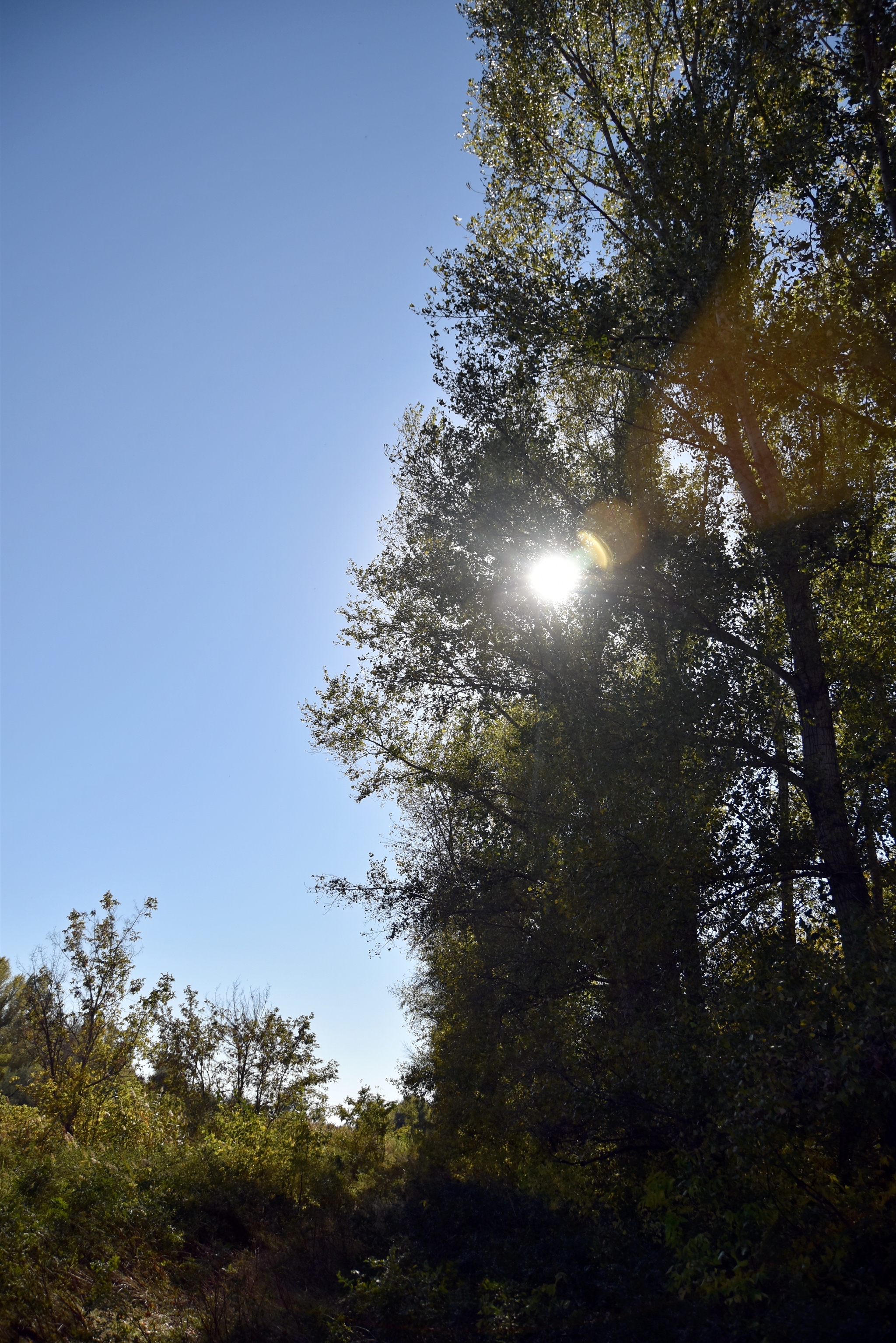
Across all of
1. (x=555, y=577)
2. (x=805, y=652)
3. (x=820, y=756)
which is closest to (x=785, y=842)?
(x=820, y=756)

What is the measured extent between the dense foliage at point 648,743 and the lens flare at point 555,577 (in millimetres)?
88

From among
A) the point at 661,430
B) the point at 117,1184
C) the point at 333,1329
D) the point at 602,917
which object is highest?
the point at 661,430

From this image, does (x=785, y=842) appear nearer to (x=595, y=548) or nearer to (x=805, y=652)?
(x=805, y=652)

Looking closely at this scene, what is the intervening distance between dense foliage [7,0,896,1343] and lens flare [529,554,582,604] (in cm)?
9

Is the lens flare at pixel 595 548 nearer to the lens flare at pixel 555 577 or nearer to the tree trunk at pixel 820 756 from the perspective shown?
the lens flare at pixel 555 577

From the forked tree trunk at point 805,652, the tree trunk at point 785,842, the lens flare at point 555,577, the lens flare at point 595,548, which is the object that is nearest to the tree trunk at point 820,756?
the forked tree trunk at point 805,652

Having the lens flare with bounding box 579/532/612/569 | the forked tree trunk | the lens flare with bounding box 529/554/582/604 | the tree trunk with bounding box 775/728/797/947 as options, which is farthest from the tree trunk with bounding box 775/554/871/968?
the lens flare with bounding box 529/554/582/604

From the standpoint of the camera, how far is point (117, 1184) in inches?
491

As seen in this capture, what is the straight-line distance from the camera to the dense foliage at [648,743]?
8203 millimetres

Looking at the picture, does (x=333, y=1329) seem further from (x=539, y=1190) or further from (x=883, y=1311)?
(x=883, y=1311)

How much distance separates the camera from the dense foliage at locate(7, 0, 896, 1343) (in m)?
8.20

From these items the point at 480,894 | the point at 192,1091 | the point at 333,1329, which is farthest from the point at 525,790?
the point at 192,1091

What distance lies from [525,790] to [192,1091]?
1598cm

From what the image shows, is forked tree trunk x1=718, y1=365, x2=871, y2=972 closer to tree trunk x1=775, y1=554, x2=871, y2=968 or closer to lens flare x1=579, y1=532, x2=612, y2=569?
tree trunk x1=775, y1=554, x2=871, y2=968
